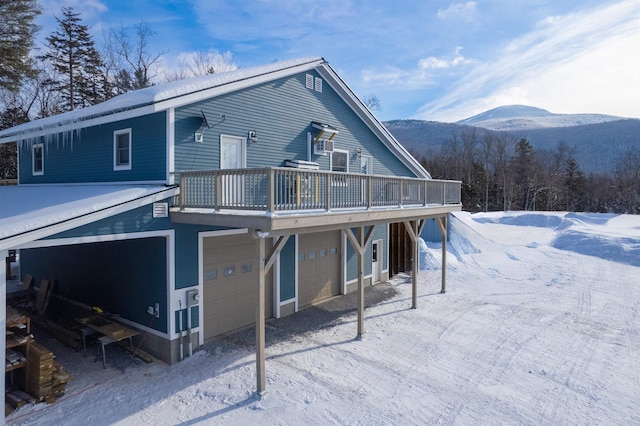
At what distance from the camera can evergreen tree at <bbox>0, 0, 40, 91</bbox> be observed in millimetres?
21109

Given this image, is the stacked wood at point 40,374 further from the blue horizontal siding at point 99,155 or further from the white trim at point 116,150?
the white trim at point 116,150

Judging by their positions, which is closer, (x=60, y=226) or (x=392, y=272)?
(x=60, y=226)

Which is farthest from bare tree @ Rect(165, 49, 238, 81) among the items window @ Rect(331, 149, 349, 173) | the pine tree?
window @ Rect(331, 149, 349, 173)

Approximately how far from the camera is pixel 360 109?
13.0 metres

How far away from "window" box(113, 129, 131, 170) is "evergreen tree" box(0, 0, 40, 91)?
18.7 m

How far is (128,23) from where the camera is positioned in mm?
26578

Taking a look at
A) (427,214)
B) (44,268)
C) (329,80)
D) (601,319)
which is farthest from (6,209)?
(601,319)

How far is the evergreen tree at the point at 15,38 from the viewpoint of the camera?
21.1 metres

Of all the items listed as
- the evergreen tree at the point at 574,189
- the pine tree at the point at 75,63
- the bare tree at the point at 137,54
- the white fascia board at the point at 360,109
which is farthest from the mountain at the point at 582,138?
the white fascia board at the point at 360,109

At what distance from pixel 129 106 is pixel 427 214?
A: 8.25m

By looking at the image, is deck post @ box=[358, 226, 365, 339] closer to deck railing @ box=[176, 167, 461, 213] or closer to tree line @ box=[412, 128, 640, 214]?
deck railing @ box=[176, 167, 461, 213]

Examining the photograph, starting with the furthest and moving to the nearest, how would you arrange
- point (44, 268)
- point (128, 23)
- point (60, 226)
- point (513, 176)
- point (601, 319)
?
point (513, 176) < point (128, 23) < point (44, 268) < point (601, 319) < point (60, 226)

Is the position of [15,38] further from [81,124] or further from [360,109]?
[360,109]

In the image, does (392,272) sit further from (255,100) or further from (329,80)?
(255,100)
